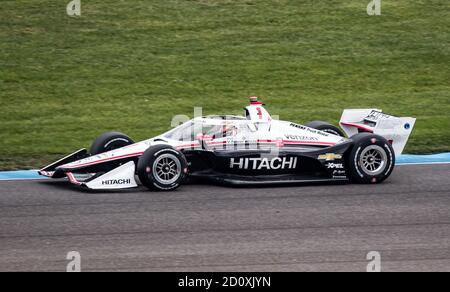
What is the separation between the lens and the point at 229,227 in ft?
33.3

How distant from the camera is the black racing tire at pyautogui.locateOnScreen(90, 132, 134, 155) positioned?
13117mm

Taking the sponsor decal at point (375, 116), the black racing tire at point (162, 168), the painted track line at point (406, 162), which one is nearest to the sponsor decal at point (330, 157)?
the sponsor decal at point (375, 116)

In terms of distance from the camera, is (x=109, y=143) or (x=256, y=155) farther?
(x=109, y=143)

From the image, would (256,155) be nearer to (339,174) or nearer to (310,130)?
(310,130)

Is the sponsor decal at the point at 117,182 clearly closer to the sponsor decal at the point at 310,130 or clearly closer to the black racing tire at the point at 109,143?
the black racing tire at the point at 109,143

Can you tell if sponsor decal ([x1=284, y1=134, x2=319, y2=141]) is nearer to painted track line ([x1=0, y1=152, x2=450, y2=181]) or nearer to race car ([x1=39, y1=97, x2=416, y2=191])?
race car ([x1=39, y1=97, x2=416, y2=191])

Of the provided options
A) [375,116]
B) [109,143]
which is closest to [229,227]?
[109,143]

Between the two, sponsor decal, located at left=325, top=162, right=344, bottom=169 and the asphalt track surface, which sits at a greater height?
sponsor decal, located at left=325, top=162, right=344, bottom=169

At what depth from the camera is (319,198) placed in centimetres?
1175

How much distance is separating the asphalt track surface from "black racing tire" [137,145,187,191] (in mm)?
165

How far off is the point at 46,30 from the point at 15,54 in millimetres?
1431

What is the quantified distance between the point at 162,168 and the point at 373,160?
9.17ft

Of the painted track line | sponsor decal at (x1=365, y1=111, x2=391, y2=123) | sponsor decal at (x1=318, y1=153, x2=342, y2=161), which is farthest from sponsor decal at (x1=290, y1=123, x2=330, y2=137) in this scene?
the painted track line
